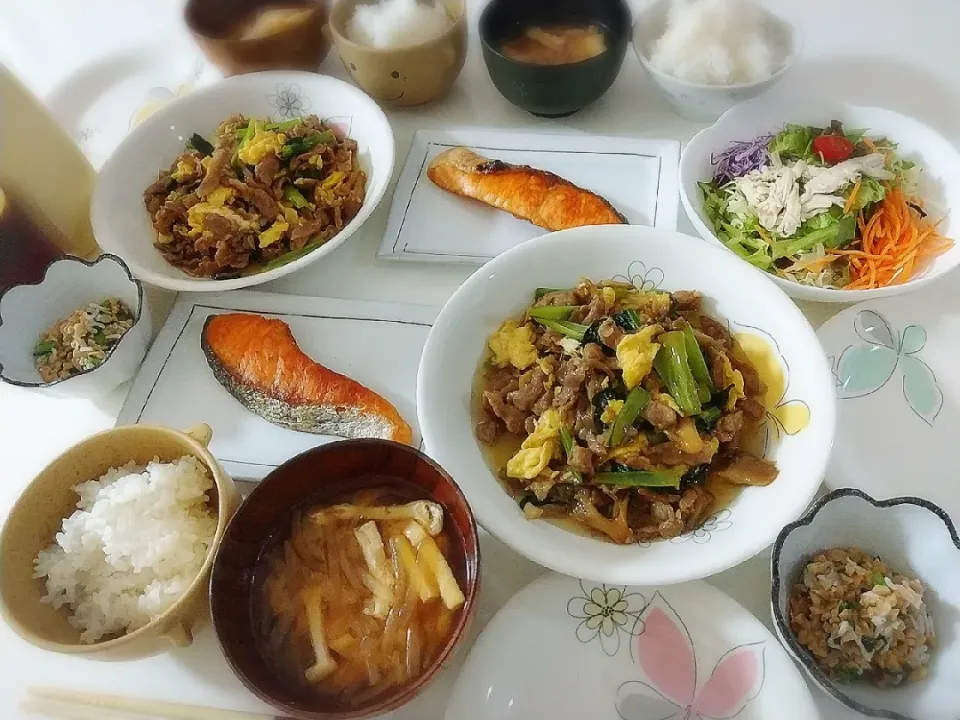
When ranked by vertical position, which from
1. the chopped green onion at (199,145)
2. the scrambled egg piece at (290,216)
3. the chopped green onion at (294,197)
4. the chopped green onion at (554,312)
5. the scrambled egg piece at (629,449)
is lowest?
the scrambled egg piece at (629,449)

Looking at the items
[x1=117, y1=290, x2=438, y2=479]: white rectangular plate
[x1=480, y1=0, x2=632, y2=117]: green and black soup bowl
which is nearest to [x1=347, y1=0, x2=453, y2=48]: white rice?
[x1=480, y1=0, x2=632, y2=117]: green and black soup bowl

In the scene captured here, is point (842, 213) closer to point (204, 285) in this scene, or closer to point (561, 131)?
point (561, 131)

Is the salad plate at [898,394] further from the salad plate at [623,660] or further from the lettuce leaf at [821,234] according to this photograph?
the salad plate at [623,660]

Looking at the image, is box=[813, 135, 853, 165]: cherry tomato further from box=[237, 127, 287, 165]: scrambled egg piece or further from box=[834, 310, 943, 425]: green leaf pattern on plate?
box=[237, 127, 287, 165]: scrambled egg piece

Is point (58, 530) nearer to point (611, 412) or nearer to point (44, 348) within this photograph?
point (44, 348)

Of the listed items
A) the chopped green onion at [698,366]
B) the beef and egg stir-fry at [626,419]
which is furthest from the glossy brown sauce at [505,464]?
the chopped green onion at [698,366]

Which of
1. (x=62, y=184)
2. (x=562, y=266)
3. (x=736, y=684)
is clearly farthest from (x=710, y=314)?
(x=62, y=184)
